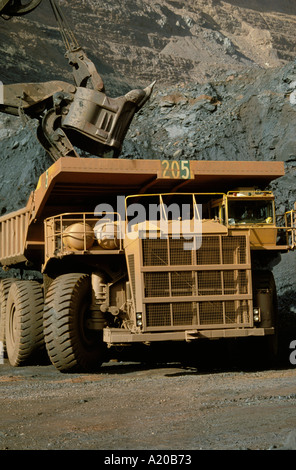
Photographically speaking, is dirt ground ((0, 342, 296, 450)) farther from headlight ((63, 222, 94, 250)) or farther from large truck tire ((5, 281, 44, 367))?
headlight ((63, 222, 94, 250))

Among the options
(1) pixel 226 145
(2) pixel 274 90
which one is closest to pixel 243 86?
(2) pixel 274 90

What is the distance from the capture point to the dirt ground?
6.18m

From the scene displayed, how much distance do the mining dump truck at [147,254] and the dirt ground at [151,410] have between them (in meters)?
0.78

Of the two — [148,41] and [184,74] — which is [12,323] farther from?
[148,41]

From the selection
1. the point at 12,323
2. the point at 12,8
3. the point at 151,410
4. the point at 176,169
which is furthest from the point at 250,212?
the point at 12,8

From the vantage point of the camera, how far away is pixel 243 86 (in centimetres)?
3453

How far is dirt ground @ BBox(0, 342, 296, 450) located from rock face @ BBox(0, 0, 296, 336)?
8.51 metres

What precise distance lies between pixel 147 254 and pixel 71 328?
1841 millimetres

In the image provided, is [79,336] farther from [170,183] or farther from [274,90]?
[274,90]

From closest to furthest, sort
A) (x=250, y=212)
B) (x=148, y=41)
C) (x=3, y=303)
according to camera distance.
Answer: (x=250, y=212) < (x=3, y=303) < (x=148, y=41)

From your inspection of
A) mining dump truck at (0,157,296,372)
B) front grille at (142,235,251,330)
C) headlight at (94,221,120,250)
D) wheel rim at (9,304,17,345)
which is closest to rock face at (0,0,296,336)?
mining dump truck at (0,157,296,372)

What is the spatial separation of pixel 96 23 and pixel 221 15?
837 inches

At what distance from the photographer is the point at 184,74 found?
209 feet

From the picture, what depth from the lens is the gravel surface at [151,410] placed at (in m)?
6.17
